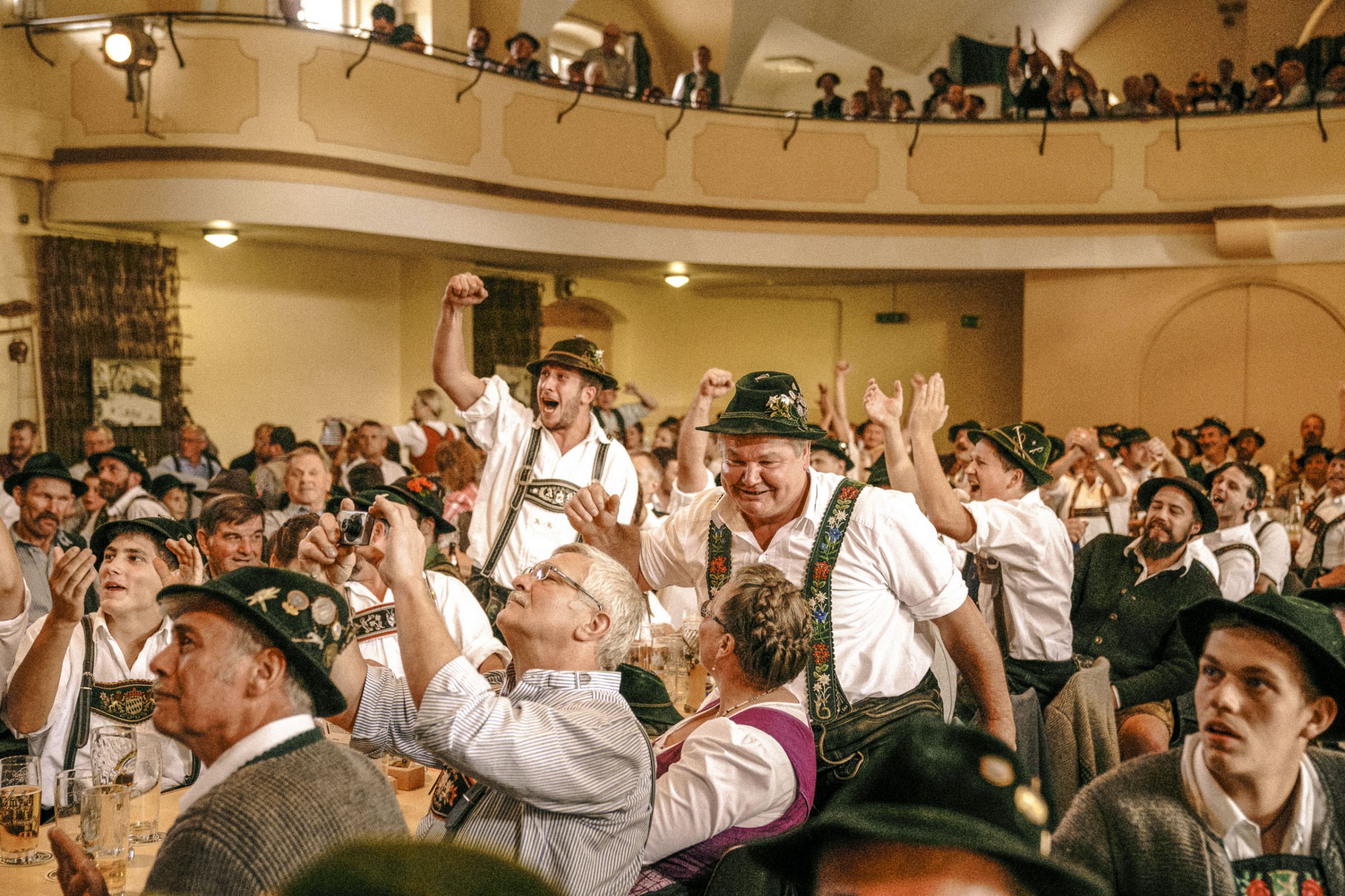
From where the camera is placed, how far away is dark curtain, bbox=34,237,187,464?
10156 millimetres

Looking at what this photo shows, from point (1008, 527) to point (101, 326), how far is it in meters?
9.09

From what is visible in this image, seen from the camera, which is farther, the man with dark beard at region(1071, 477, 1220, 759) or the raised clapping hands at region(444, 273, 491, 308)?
the man with dark beard at region(1071, 477, 1220, 759)

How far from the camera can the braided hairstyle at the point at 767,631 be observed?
8.25 ft

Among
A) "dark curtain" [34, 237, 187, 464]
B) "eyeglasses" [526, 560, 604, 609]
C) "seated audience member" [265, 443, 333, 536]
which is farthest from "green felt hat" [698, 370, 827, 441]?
"dark curtain" [34, 237, 187, 464]

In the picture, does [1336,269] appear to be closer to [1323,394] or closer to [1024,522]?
[1323,394]

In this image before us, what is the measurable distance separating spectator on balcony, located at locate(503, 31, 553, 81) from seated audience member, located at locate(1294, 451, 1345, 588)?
7647mm

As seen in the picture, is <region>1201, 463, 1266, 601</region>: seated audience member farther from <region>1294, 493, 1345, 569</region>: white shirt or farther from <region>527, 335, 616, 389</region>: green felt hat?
<region>527, 335, 616, 389</region>: green felt hat

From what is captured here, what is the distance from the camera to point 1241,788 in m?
1.94

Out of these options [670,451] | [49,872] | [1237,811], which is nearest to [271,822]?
[49,872]

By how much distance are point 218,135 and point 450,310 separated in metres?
6.77

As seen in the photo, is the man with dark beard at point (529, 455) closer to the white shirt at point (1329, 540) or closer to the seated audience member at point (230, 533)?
the seated audience member at point (230, 533)

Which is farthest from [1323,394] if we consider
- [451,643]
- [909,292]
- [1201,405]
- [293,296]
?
[451,643]

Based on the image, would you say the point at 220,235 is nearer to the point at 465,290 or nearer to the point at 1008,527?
the point at 465,290

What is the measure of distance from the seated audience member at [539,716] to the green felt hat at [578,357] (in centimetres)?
188
